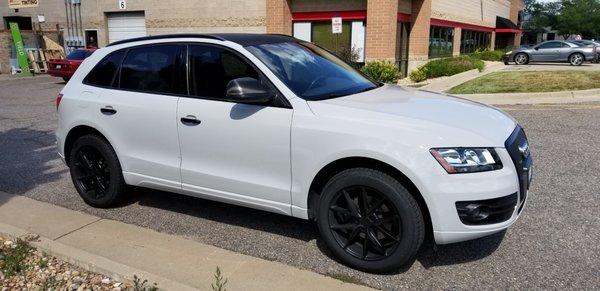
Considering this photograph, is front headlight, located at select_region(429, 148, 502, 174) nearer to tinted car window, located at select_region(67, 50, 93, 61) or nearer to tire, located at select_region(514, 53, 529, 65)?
tinted car window, located at select_region(67, 50, 93, 61)

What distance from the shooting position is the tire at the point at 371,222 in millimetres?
3482

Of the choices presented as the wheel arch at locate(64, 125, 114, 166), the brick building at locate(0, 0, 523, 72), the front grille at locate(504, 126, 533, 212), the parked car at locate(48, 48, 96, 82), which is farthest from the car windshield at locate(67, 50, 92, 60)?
the front grille at locate(504, 126, 533, 212)

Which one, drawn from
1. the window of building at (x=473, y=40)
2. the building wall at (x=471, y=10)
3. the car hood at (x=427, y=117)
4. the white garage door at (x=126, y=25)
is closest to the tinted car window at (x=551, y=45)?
the window of building at (x=473, y=40)

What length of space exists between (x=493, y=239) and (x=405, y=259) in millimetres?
1106

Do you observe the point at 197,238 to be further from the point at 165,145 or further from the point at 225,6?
the point at 225,6

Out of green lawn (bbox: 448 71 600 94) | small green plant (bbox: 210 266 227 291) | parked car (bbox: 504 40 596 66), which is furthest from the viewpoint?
parked car (bbox: 504 40 596 66)

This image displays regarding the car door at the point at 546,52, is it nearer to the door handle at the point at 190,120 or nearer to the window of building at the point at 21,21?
the door handle at the point at 190,120

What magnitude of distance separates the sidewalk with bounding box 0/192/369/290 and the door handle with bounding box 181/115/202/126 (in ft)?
3.30

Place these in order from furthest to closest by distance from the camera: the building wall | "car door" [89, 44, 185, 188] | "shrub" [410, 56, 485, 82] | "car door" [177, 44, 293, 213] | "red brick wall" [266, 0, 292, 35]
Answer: the building wall, "red brick wall" [266, 0, 292, 35], "shrub" [410, 56, 485, 82], "car door" [89, 44, 185, 188], "car door" [177, 44, 293, 213]

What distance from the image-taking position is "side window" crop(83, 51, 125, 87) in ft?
16.6

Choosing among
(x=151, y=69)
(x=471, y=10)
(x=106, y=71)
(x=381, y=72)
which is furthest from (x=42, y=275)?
(x=471, y=10)

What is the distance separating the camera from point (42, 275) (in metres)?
3.76

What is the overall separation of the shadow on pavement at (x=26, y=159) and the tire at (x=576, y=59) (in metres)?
26.5

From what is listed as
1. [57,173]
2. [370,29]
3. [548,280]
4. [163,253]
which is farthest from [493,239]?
[370,29]
